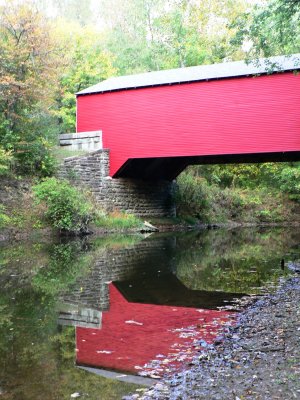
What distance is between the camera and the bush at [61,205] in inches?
689

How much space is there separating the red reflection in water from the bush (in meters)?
10.6

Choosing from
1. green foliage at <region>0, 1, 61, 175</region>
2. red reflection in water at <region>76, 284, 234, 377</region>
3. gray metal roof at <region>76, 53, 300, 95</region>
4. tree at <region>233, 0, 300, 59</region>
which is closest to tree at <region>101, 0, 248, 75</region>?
gray metal roof at <region>76, 53, 300, 95</region>

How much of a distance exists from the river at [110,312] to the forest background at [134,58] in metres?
5.73

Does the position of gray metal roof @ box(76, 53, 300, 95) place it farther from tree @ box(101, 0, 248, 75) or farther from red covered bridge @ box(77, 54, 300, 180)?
tree @ box(101, 0, 248, 75)

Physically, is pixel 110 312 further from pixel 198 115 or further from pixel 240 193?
pixel 240 193

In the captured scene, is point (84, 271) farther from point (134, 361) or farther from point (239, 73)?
point (239, 73)

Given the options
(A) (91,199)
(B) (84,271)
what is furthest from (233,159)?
(B) (84,271)

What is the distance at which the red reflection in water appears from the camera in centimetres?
465

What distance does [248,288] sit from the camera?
8.39 m

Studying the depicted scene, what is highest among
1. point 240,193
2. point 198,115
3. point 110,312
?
point 198,115

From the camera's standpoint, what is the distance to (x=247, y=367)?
14.1 feet

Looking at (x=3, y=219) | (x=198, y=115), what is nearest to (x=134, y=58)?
(x=198, y=115)

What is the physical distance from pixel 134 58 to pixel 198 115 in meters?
22.3

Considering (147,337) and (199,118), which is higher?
(199,118)
